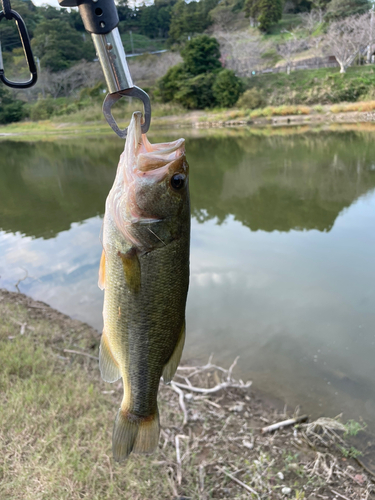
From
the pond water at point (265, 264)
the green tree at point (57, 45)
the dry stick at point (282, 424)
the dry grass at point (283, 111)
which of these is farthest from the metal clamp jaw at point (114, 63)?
the green tree at point (57, 45)

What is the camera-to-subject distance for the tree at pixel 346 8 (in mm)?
41384

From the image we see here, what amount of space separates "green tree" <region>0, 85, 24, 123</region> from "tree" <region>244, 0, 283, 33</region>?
36.5m

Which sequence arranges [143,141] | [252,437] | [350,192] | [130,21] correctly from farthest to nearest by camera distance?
[130,21] < [350,192] < [252,437] < [143,141]

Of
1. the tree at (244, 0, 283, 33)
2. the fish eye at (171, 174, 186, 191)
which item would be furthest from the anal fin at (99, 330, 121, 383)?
the tree at (244, 0, 283, 33)

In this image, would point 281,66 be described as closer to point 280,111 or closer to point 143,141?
point 280,111

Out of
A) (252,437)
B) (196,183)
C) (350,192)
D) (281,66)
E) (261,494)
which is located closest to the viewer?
(261,494)

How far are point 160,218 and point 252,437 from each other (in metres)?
2.47

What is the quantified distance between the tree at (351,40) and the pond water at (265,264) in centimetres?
2495

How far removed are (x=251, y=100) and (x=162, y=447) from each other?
3324 centimetres

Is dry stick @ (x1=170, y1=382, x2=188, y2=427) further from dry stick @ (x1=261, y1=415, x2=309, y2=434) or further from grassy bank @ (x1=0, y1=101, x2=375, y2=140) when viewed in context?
grassy bank @ (x1=0, y1=101, x2=375, y2=140)

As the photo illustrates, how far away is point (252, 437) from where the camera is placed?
2992 mm

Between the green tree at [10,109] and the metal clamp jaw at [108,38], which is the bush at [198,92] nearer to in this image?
the green tree at [10,109]

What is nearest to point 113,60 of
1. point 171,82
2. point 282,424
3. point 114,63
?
point 114,63

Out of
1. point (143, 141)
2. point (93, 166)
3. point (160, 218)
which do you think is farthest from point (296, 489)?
point (93, 166)
